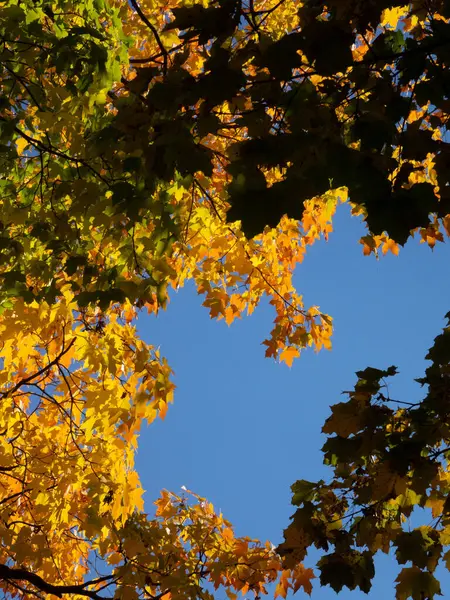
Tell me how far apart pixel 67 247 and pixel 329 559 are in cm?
258

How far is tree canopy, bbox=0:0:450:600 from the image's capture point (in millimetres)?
2545

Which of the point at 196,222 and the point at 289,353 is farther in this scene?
the point at 289,353

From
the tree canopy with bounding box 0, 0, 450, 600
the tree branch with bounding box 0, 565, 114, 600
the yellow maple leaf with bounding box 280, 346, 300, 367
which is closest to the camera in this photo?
the tree canopy with bounding box 0, 0, 450, 600

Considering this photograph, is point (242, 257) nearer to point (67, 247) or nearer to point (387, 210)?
point (67, 247)

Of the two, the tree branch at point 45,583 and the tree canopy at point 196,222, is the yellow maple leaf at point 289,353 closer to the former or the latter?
the tree canopy at point 196,222

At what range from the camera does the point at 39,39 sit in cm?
428

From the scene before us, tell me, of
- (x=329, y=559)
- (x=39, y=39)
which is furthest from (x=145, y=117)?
(x=329, y=559)

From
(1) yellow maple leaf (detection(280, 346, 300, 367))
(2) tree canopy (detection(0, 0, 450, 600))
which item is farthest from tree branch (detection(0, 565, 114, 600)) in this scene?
(1) yellow maple leaf (detection(280, 346, 300, 367))

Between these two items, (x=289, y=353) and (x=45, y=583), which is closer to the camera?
(x=45, y=583)

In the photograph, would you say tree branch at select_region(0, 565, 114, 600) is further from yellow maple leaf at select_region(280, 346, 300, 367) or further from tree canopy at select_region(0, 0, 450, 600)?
yellow maple leaf at select_region(280, 346, 300, 367)

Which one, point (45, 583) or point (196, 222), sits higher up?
point (196, 222)

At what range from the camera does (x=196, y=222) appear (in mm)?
5492

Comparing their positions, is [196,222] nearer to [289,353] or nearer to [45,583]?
[289,353]

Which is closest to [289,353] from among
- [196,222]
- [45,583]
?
[196,222]
